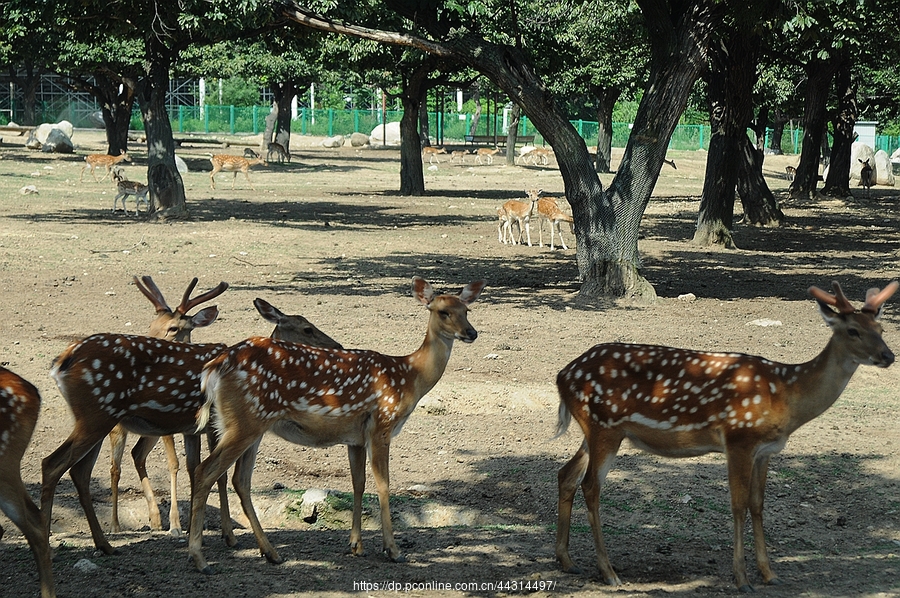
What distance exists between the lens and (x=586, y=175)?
46.3 feet

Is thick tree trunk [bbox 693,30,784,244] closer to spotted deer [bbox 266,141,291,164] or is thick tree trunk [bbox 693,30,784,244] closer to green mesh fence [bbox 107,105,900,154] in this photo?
spotted deer [bbox 266,141,291,164]

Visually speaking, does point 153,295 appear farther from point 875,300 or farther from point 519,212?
point 519,212

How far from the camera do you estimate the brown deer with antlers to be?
5449 millimetres

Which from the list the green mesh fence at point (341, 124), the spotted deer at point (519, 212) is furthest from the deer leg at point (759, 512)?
the green mesh fence at point (341, 124)

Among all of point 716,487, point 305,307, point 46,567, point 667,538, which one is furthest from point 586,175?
point 46,567

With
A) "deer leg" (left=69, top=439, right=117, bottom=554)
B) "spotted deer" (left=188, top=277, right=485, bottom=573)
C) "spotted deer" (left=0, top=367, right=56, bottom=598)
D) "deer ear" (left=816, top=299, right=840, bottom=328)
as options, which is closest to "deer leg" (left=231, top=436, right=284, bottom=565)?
"spotted deer" (left=188, top=277, right=485, bottom=573)

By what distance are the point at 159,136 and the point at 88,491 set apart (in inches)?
682

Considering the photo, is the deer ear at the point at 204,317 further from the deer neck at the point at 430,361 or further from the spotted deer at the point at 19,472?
the spotted deer at the point at 19,472

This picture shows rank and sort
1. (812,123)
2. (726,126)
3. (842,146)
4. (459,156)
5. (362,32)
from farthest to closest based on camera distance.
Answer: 1. (459,156)
2. (842,146)
3. (812,123)
4. (726,126)
5. (362,32)

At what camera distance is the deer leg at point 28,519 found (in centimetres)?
470

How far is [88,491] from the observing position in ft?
18.7

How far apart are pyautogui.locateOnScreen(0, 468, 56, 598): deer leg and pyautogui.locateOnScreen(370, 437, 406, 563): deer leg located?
5.35 feet

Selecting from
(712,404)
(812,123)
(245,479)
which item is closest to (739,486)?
(712,404)

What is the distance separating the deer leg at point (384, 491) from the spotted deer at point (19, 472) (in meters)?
1.63
